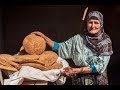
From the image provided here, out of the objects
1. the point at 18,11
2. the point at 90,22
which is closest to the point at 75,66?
the point at 90,22

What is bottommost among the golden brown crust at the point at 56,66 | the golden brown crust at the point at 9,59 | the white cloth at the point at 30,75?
the white cloth at the point at 30,75

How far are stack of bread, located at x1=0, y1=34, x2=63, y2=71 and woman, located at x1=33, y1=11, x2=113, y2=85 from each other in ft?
0.26

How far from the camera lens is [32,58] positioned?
351 cm

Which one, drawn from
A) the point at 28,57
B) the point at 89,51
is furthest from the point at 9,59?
the point at 89,51

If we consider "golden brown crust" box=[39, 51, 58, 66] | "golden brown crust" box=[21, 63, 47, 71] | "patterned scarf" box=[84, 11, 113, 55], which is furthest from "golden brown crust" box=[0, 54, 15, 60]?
"patterned scarf" box=[84, 11, 113, 55]

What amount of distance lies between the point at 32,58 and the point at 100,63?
0.51 m

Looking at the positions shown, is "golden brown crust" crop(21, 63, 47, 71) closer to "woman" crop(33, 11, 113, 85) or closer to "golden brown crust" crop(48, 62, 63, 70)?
"golden brown crust" crop(48, 62, 63, 70)

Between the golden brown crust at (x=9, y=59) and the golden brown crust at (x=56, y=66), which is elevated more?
the golden brown crust at (x=9, y=59)

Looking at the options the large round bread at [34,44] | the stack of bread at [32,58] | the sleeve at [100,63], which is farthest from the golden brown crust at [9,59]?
the sleeve at [100,63]

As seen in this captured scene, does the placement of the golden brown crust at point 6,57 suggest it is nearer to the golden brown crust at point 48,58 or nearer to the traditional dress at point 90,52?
the golden brown crust at point 48,58

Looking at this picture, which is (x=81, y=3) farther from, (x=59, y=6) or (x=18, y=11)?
(x=18, y=11)

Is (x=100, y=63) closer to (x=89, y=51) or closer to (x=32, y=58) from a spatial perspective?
(x=89, y=51)

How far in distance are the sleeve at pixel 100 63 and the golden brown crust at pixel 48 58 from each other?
286 mm

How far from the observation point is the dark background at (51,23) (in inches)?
141
